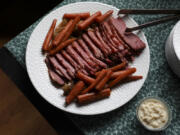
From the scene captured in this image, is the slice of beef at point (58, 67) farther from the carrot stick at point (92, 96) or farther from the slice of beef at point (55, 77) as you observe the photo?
the carrot stick at point (92, 96)

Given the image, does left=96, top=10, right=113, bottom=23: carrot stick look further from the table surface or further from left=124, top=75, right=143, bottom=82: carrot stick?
the table surface

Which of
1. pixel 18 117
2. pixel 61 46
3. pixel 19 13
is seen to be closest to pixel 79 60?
pixel 61 46

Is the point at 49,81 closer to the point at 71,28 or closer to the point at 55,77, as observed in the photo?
the point at 55,77

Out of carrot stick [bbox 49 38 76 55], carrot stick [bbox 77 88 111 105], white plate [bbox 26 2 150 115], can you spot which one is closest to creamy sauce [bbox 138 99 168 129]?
white plate [bbox 26 2 150 115]

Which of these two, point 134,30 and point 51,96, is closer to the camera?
point 51,96

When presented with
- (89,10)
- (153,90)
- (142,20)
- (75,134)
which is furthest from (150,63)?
(75,134)

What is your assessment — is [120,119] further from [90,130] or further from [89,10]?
[89,10]

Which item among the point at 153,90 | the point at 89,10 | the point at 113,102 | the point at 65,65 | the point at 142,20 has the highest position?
the point at 89,10
